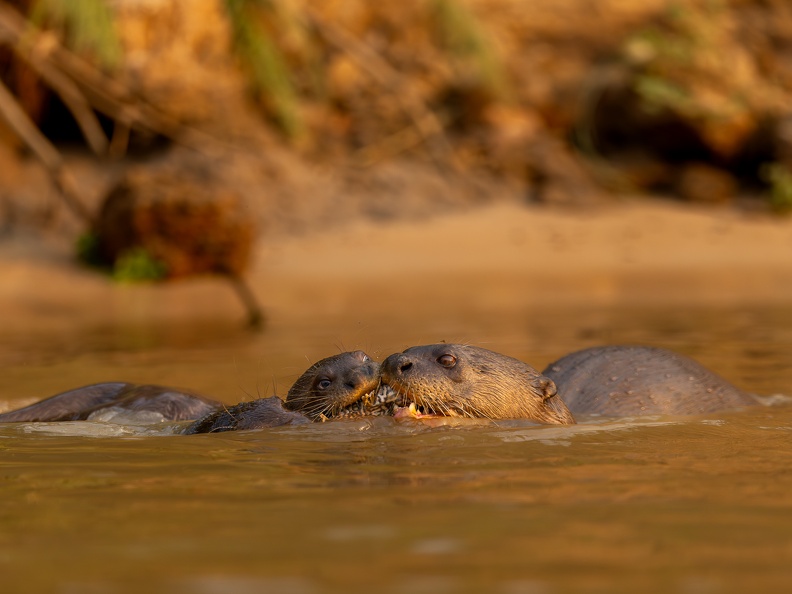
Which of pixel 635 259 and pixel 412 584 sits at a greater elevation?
pixel 635 259

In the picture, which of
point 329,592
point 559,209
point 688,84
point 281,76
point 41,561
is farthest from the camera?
point 688,84

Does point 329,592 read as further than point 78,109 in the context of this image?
No

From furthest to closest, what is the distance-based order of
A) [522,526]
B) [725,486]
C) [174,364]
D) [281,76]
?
[281,76]
[174,364]
[725,486]
[522,526]

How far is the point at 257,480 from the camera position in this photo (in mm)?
3166

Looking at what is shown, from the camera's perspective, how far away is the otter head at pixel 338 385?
4012 millimetres

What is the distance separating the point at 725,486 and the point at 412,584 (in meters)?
1.16

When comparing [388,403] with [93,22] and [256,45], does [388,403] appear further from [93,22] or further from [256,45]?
[256,45]

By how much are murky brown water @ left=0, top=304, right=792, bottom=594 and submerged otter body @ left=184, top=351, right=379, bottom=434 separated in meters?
0.09

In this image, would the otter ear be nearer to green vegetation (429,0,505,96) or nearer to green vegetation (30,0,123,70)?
green vegetation (30,0,123,70)

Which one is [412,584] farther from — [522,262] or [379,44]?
[379,44]

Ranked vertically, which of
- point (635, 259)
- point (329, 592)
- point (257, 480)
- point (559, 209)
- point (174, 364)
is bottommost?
point (329, 592)

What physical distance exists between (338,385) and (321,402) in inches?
3.6

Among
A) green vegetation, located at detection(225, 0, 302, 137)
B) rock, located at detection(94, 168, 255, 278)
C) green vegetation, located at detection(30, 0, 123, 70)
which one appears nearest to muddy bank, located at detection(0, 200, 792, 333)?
rock, located at detection(94, 168, 255, 278)

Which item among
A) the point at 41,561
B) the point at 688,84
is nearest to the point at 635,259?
the point at 688,84
